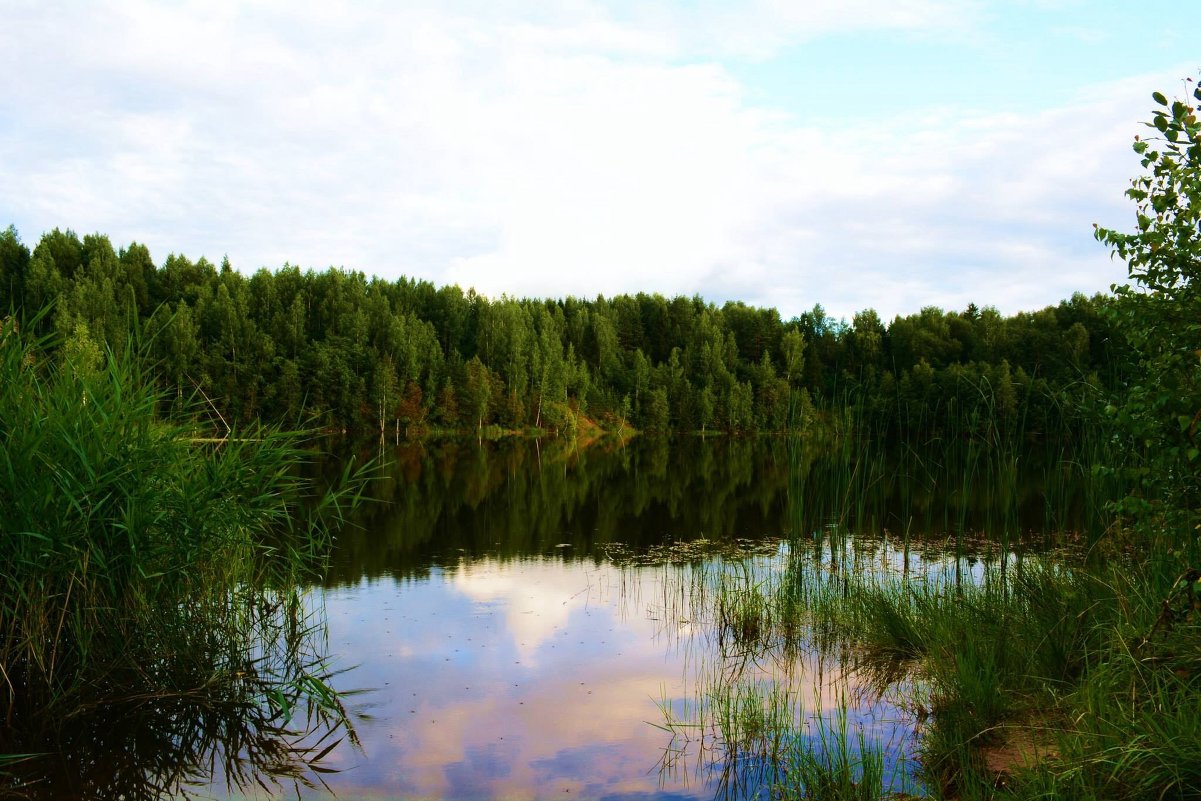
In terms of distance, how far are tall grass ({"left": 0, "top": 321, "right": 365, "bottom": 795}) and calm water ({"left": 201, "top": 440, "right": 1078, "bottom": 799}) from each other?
1.04 meters

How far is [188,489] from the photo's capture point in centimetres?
598

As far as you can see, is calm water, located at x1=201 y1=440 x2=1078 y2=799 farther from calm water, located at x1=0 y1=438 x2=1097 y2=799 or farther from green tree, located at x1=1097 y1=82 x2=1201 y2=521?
green tree, located at x1=1097 y1=82 x2=1201 y2=521

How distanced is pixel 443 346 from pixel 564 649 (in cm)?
7289

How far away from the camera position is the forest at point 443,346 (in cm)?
5772

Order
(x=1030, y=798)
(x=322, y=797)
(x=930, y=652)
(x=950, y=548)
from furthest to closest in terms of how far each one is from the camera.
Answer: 1. (x=950, y=548)
2. (x=930, y=652)
3. (x=322, y=797)
4. (x=1030, y=798)

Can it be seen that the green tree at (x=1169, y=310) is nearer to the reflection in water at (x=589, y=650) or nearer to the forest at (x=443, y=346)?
the reflection in water at (x=589, y=650)

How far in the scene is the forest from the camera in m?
57.7

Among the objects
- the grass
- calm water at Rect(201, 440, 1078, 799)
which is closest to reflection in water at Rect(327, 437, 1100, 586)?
calm water at Rect(201, 440, 1078, 799)

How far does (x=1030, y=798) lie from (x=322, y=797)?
4057 millimetres

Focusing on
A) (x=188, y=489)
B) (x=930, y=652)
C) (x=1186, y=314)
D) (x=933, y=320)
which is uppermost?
(x=933, y=320)

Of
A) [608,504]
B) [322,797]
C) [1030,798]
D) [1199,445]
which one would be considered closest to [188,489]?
[322,797]

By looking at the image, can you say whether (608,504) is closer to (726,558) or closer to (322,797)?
(726,558)

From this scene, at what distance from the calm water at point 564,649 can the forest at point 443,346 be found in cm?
3361

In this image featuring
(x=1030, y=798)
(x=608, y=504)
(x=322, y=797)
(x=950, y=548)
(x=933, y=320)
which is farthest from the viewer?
(x=933, y=320)
